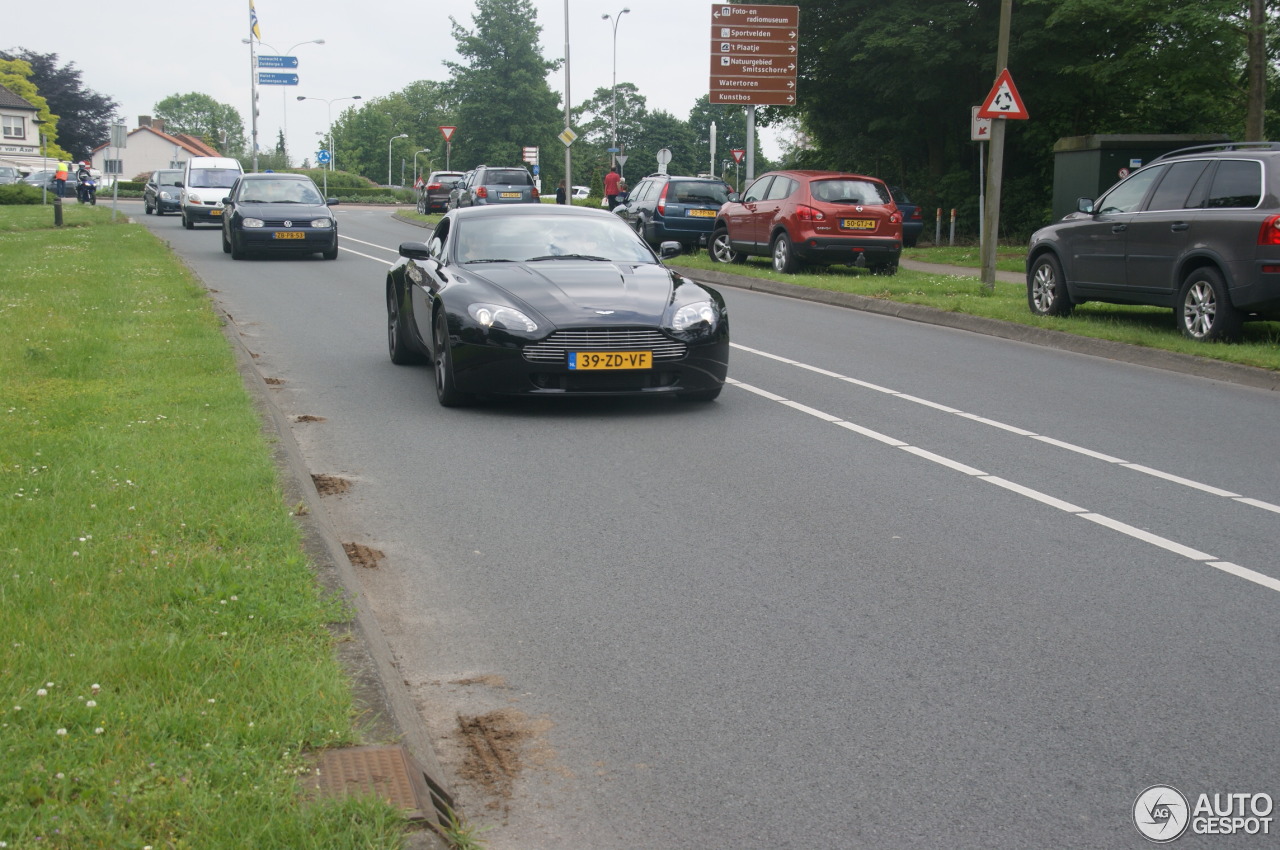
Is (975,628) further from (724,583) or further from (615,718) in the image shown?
(615,718)

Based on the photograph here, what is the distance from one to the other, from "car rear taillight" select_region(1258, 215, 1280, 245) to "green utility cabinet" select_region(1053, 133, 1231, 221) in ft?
40.8

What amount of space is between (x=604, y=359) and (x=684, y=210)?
776 inches

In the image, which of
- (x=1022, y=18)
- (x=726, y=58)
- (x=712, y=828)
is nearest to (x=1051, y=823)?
(x=712, y=828)

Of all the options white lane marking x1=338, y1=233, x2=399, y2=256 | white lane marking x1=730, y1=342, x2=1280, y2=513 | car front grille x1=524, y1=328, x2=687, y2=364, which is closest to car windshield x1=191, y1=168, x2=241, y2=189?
white lane marking x1=338, y1=233, x2=399, y2=256

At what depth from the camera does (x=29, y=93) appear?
351 ft

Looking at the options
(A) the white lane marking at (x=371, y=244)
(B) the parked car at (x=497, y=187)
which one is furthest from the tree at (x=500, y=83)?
(A) the white lane marking at (x=371, y=244)

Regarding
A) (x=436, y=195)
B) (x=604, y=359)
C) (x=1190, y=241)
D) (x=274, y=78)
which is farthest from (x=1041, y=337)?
(x=274, y=78)

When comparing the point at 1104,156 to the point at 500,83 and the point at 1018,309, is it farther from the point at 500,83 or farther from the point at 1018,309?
the point at 500,83

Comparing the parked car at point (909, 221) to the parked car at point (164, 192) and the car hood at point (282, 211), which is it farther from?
the parked car at point (164, 192)

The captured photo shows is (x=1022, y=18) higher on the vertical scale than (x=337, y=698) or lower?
higher

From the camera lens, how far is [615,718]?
3.87 m

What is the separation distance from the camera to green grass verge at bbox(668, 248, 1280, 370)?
38.9ft

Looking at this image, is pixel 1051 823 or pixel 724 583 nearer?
pixel 1051 823

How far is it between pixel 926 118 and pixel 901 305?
2189cm
